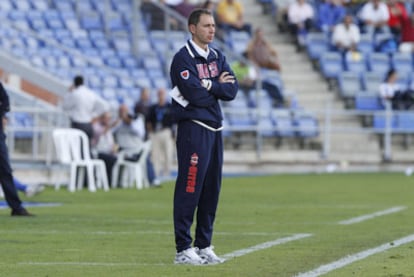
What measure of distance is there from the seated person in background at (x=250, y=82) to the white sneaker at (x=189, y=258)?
2226 cm

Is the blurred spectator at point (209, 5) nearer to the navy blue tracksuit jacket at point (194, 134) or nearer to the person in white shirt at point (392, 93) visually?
the person in white shirt at point (392, 93)

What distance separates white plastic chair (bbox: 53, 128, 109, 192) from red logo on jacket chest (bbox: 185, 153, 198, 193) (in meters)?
14.1

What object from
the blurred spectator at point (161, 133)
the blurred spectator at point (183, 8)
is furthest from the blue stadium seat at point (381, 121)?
the blurred spectator at point (161, 133)

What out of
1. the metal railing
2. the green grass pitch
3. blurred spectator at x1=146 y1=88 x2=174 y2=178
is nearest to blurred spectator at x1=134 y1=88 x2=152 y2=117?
blurred spectator at x1=146 y1=88 x2=174 y2=178

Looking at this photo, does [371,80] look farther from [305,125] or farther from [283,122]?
[283,122]

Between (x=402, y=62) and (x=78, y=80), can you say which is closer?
(x=78, y=80)

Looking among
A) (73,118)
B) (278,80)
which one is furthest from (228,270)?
(278,80)

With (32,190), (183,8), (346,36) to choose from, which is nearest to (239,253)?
(32,190)

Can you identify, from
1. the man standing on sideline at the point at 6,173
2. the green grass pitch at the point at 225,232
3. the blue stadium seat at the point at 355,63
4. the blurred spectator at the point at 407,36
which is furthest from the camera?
the blurred spectator at the point at 407,36

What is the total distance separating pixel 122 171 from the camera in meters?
27.4

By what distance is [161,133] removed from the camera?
2997 centimetres

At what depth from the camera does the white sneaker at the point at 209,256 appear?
11.5 m

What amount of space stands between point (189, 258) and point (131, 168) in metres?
16.3

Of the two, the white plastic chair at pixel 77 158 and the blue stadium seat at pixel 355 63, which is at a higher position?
the blue stadium seat at pixel 355 63
